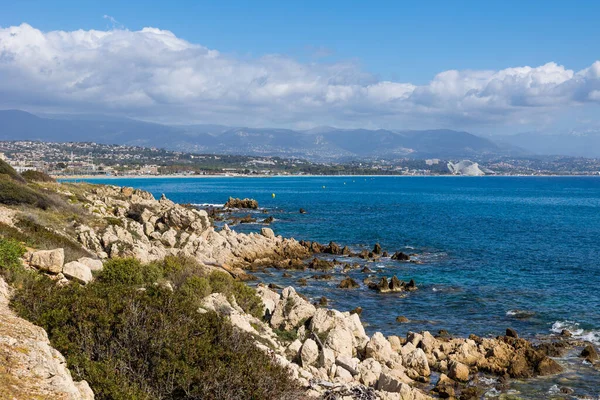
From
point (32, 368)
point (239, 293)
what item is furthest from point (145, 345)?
point (239, 293)

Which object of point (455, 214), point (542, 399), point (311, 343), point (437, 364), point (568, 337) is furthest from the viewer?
point (455, 214)

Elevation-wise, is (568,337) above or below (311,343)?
below

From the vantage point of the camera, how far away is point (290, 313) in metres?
20.8

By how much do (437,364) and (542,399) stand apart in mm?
4023

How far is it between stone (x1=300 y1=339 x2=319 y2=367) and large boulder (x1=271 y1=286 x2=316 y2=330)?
343 centimetres

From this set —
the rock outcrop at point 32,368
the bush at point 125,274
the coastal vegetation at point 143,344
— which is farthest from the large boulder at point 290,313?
the rock outcrop at point 32,368

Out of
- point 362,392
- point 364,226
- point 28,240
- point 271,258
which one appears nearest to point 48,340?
point 362,392

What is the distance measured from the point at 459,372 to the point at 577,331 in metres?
9.65

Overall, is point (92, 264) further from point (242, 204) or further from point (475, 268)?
point (242, 204)

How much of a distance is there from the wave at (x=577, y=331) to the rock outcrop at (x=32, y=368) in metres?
23.5

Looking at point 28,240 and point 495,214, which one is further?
point 495,214

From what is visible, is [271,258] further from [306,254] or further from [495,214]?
[495,214]

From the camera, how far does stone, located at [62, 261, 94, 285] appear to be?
16.4 meters

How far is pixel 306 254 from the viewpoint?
46062 mm
